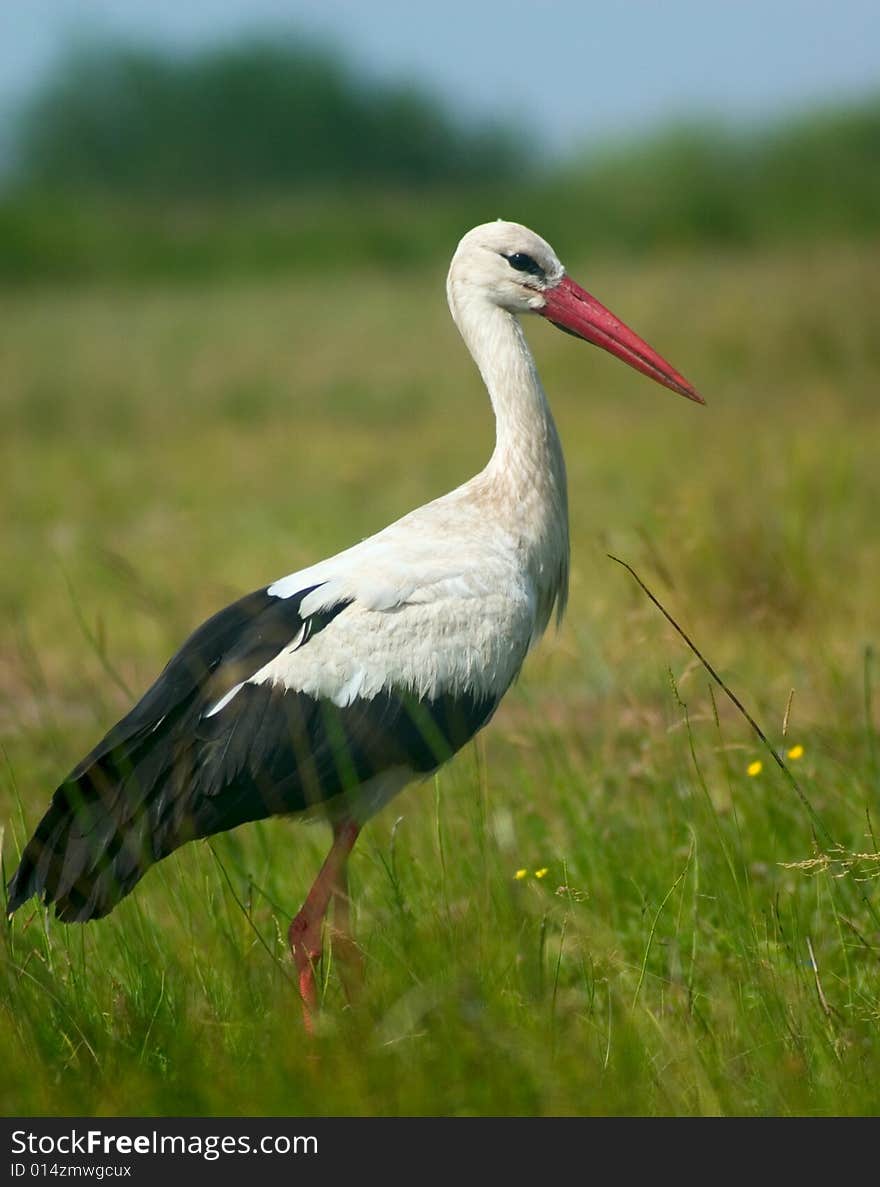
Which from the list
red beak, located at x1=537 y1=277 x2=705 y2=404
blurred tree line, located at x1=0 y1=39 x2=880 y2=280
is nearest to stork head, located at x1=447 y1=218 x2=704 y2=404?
red beak, located at x1=537 y1=277 x2=705 y2=404

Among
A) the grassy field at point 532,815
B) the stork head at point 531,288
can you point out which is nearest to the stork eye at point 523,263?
the stork head at point 531,288

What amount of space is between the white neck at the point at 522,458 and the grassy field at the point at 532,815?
38cm

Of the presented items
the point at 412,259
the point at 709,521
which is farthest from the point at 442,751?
the point at 412,259

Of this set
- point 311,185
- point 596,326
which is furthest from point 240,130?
point 596,326

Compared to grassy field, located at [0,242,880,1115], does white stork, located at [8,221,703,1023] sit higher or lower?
higher

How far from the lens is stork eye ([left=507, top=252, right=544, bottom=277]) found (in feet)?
12.9

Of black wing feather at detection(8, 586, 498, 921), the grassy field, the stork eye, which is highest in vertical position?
the stork eye

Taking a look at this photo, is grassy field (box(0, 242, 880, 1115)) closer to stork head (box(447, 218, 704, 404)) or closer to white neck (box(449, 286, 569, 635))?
white neck (box(449, 286, 569, 635))

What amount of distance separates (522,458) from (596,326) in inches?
15.7

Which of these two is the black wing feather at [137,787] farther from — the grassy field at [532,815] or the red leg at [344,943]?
the red leg at [344,943]

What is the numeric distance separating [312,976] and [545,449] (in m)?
1.31

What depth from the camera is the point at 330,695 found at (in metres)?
3.54

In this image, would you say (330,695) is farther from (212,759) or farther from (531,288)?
(531,288)
